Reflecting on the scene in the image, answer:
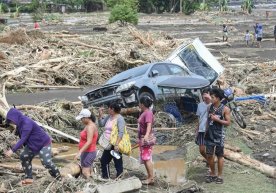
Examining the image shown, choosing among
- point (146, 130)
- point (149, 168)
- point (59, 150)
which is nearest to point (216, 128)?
point (146, 130)

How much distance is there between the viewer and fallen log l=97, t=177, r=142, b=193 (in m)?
8.52

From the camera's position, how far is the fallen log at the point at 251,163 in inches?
431

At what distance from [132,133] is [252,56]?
21.7 meters

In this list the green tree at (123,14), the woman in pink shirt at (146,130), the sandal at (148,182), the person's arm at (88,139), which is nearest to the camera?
the person's arm at (88,139)

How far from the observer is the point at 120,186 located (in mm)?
8734

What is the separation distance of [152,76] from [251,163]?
5.68 meters

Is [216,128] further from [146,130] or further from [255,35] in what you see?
[255,35]

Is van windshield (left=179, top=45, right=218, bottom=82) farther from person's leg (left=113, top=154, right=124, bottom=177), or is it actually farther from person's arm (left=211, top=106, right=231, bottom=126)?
person's leg (left=113, top=154, right=124, bottom=177)

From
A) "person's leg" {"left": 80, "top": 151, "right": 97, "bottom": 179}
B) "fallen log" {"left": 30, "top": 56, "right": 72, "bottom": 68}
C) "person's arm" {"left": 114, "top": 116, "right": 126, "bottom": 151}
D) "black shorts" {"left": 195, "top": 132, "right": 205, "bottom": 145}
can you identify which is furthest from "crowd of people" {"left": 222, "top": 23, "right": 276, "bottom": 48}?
"person's leg" {"left": 80, "top": 151, "right": 97, "bottom": 179}

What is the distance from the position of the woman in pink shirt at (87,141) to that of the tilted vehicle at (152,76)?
641 cm

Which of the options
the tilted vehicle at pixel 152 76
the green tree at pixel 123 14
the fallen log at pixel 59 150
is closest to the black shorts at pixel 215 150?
the fallen log at pixel 59 150

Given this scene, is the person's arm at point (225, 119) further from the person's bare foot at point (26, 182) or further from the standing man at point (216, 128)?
the person's bare foot at point (26, 182)

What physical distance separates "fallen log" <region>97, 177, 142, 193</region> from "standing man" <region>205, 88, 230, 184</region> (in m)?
1.52

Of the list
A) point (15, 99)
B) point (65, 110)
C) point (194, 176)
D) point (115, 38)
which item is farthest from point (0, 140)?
point (115, 38)
